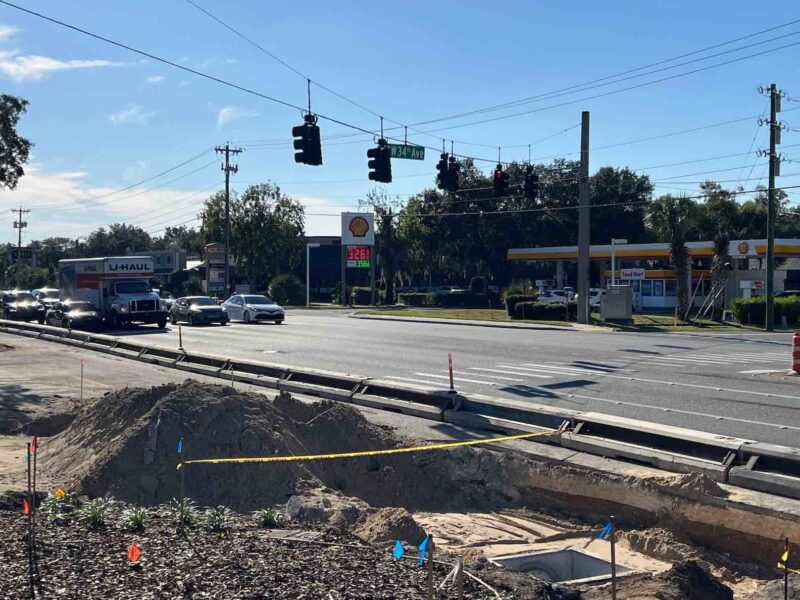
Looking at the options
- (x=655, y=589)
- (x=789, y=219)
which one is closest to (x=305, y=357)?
(x=655, y=589)

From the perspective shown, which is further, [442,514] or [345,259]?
[345,259]

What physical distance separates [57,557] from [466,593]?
3.02 metres

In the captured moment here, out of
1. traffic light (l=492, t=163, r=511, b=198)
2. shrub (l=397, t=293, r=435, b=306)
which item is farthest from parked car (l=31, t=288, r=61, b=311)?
shrub (l=397, t=293, r=435, b=306)

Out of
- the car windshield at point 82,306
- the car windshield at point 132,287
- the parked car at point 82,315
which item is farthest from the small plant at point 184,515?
the car windshield at point 132,287

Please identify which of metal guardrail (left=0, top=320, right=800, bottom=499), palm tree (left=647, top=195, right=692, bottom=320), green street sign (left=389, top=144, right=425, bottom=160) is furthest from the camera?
palm tree (left=647, top=195, right=692, bottom=320)

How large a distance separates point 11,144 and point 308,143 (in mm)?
11643

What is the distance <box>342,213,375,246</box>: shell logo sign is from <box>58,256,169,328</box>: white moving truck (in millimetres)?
33924

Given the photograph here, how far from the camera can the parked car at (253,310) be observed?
1608 inches

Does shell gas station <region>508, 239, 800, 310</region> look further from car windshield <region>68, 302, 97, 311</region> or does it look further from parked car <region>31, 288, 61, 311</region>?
parked car <region>31, 288, 61, 311</region>

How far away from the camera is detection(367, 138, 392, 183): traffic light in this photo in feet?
84.5

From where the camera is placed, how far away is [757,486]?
8664mm

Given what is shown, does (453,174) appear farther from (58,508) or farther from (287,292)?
(287,292)

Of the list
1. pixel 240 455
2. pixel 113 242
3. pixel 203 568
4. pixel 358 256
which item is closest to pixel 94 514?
pixel 203 568

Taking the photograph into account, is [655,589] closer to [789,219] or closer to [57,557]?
[57,557]
